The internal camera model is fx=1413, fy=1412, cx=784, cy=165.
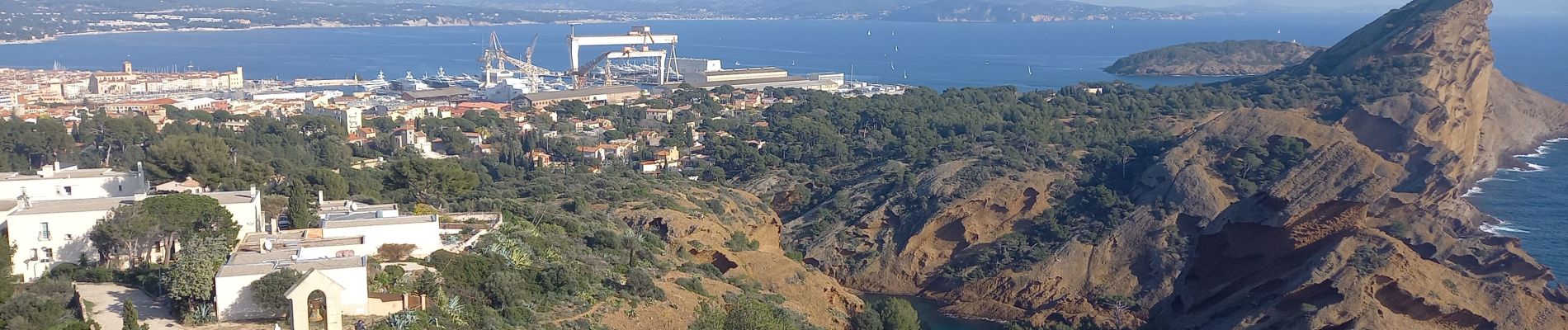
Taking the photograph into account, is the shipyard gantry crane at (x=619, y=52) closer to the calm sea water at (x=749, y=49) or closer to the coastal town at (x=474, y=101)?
the coastal town at (x=474, y=101)

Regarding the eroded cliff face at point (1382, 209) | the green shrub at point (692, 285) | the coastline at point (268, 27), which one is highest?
the eroded cliff face at point (1382, 209)

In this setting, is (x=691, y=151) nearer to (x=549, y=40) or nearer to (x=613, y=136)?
(x=613, y=136)

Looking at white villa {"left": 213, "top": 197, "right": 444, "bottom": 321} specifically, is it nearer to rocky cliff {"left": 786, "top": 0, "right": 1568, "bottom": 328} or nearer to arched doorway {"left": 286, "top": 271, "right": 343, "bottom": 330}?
arched doorway {"left": 286, "top": 271, "right": 343, "bottom": 330}

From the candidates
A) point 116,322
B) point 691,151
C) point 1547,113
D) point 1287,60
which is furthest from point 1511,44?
point 116,322

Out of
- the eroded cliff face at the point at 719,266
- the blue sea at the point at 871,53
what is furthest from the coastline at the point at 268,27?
the eroded cliff face at the point at 719,266

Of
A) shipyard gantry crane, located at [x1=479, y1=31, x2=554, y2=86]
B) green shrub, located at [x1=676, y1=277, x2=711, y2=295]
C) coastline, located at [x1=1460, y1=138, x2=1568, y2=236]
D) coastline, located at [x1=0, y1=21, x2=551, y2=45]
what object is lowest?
coastline, located at [x1=0, y1=21, x2=551, y2=45]

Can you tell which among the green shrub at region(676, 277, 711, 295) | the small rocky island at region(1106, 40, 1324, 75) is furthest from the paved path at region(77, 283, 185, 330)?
the small rocky island at region(1106, 40, 1324, 75)
